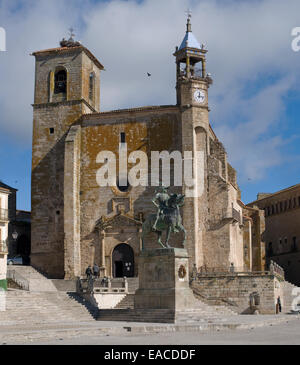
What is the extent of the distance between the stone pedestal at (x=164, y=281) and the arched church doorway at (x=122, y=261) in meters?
11.9

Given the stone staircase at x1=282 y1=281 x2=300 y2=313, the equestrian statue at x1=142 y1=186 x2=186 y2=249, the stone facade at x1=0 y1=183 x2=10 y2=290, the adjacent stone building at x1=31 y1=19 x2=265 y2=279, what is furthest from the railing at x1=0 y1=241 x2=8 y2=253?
the stone staircase at x1=282 y1=281 x2=300 y2=313

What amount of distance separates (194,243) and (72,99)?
13.7 m

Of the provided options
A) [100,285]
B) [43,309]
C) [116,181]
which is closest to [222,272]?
[100,285]

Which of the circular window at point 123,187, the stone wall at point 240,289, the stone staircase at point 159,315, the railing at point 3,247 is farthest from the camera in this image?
the circular window at point 123,187

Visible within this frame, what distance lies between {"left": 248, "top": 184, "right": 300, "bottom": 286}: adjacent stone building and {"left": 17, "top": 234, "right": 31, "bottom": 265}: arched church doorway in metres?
22.3

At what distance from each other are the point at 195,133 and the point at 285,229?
875 inches

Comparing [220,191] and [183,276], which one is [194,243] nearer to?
[220,191]

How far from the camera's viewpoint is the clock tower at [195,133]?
124ft

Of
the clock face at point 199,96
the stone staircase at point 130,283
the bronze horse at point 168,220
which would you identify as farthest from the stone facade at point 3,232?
the clock face at point 199,96

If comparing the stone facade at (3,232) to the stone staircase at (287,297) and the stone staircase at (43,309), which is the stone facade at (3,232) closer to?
the stone staircase at (43,309)

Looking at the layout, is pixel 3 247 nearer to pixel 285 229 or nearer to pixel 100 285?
pixel 100 285

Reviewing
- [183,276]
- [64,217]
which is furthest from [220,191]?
[183,276]
